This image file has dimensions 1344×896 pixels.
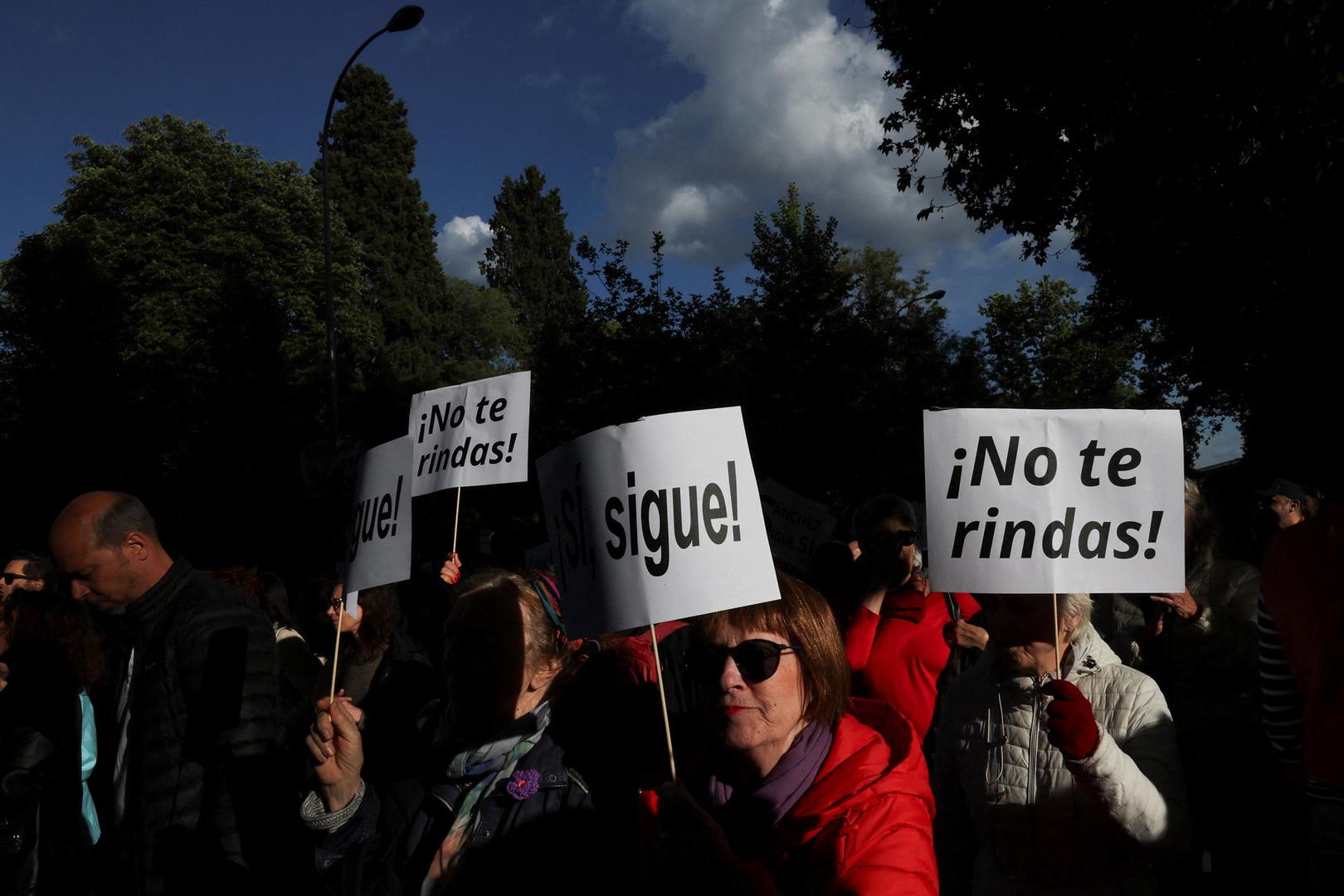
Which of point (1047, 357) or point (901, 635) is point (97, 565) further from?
point (1047, 357)

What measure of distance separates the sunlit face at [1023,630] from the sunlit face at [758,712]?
29.6 inches

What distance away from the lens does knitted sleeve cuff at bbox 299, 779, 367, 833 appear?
2.67 m

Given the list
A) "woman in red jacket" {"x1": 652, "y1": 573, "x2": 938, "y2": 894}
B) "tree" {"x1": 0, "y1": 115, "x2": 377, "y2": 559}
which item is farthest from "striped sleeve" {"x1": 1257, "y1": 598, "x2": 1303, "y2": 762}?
"tree" {"x1": 0, "y1": 115, "x2": 377, "y2": 559}

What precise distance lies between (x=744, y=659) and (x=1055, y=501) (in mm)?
1082

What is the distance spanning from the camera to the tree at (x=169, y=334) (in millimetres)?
26875

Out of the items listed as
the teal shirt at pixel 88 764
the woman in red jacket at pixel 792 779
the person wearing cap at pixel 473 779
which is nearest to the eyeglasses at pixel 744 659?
the woman in red jacket at pixel 792 779

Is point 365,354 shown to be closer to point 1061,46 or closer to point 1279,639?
point 1061,46

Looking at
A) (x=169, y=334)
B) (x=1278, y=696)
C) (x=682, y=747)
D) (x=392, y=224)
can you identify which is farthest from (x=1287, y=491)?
(x=392, y=224)

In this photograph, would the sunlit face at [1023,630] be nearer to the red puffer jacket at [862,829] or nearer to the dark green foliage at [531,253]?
the red puffer jacket at [862,829]

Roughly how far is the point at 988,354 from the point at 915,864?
4613 centimetres

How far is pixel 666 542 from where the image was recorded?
8.45ft

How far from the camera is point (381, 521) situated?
356 cm

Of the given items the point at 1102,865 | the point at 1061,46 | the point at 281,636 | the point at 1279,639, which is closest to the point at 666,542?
the point at 1102,865

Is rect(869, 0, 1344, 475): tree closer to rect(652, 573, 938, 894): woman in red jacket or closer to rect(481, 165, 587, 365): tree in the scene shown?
rect(652, 573, 938, 894): woman in red jacket
